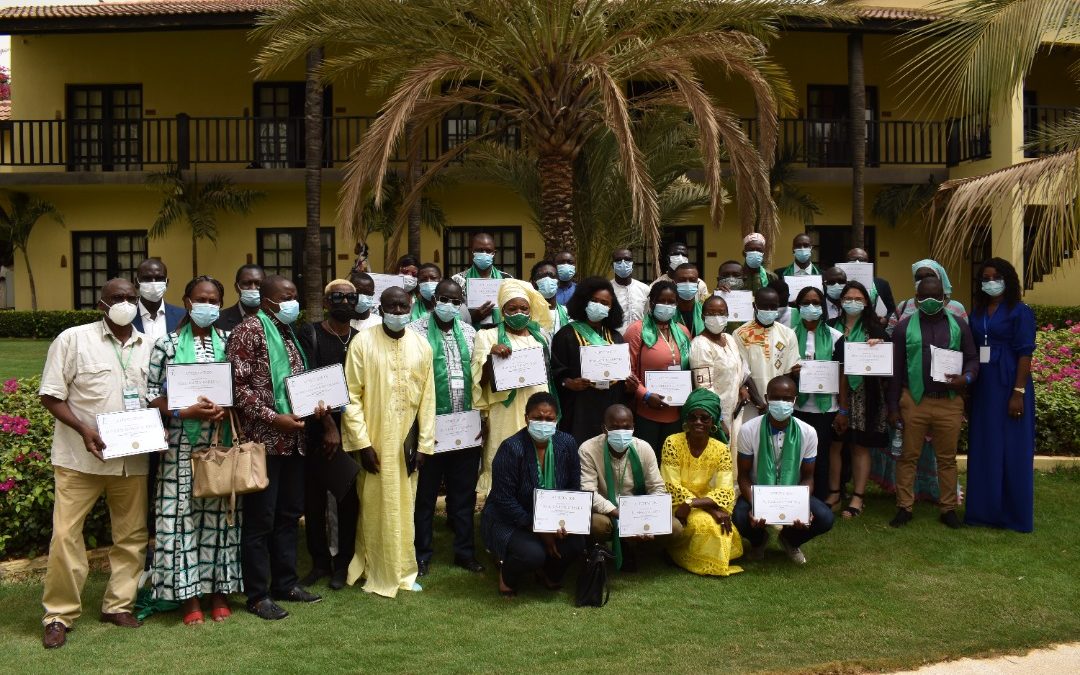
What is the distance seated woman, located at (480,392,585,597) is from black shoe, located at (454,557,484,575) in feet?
1.65

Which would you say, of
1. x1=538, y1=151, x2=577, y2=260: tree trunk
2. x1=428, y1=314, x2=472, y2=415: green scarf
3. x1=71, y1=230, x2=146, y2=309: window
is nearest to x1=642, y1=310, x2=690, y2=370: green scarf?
x1=428, y1=314, x2=472, y2=415: green scarf

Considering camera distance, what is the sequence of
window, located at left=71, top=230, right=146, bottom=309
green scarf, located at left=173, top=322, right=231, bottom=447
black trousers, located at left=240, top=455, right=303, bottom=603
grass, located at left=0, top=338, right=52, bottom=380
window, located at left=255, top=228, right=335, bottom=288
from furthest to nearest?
1. window, located at left=71, top=230, right=146, bottom=309
2. window, located at left=255, top=228, right=335, bottom=288
3. grass, located at left=0, top=338, right=52, bottom=380
4. black trousers, located at left=240, top=455, right=303, bottom=603
5. green scarf, located at left=173, top=322, right=231, bottom=447

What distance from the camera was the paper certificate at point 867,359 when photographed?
7.88 meters

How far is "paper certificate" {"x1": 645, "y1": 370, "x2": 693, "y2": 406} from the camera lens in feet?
23.7

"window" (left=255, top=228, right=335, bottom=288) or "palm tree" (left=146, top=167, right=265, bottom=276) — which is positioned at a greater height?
"palm tree" (left=146, top=167, right=265, bottom=276)

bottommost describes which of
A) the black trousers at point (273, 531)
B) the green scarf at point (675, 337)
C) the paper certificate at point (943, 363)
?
the black trousers at point (273, 531)

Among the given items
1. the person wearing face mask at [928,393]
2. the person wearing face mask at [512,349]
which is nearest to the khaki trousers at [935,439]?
the person wearing face mask at [928,393]

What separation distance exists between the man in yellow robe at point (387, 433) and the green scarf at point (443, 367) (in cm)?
38

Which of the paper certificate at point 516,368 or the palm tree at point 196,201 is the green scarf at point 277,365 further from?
the palm tree at point 196,201

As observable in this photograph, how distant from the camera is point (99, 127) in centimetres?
2184

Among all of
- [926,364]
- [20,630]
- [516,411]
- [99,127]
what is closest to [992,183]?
[926,364]

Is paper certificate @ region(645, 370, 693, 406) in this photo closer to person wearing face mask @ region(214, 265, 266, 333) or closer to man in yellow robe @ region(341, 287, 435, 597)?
man in yellow robe @ region(341, 287, 435, 597)

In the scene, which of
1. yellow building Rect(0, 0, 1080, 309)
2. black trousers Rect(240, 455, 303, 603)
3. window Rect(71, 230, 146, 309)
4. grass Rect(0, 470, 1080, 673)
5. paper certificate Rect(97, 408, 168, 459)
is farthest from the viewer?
window Rect(71, 230, 146, 309)

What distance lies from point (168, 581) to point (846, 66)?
20.4m
